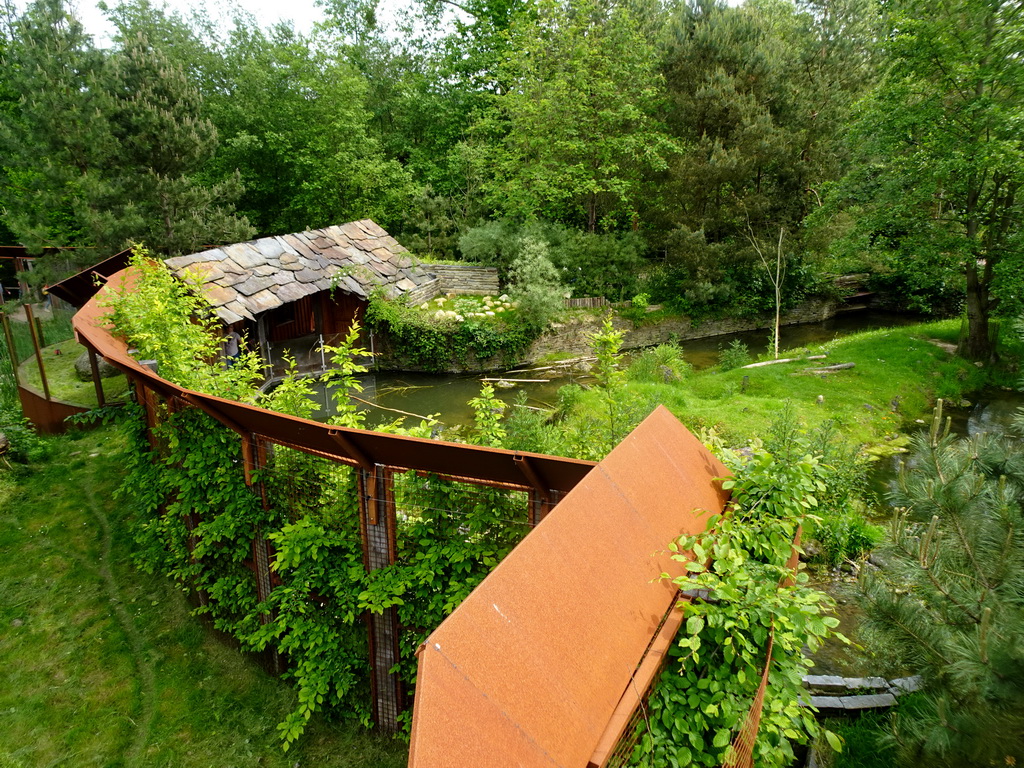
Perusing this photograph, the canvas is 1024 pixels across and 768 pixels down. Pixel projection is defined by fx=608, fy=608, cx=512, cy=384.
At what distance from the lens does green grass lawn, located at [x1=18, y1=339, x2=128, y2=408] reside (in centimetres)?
1111

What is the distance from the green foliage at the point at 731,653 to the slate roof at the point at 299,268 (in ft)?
31.8

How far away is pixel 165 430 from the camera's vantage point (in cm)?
583

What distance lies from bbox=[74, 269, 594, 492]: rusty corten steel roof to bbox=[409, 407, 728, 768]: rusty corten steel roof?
1.73ft

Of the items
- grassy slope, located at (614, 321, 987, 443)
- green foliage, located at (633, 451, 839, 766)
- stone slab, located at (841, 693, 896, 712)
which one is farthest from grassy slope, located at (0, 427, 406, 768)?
grassy slope, located at (614, 321, 987, 443)

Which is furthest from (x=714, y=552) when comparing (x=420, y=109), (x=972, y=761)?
(x=420, y=109)

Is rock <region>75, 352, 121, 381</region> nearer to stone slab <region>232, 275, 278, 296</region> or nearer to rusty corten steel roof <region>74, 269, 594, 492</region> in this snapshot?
stone slab <region>232, 275, 278, 296</region>

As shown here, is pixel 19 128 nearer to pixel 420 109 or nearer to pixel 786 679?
pixel 420 109

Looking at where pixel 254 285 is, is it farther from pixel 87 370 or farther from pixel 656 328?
pixel 656 328

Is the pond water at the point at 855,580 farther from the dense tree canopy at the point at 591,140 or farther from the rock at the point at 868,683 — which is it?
the dense tree canopy at the point at 591,140

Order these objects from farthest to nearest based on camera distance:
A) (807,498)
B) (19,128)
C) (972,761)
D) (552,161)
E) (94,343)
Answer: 1. (552,161)
2. (19,128)
3. (94,343)
4. (807,498)
5. (972,761)

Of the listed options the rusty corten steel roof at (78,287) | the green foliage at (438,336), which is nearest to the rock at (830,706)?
the rusty corten steel roof at (78,287)

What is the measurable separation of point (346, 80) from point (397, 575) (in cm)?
2342

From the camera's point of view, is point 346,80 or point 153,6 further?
point 153,6

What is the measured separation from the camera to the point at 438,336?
55.5 feet
